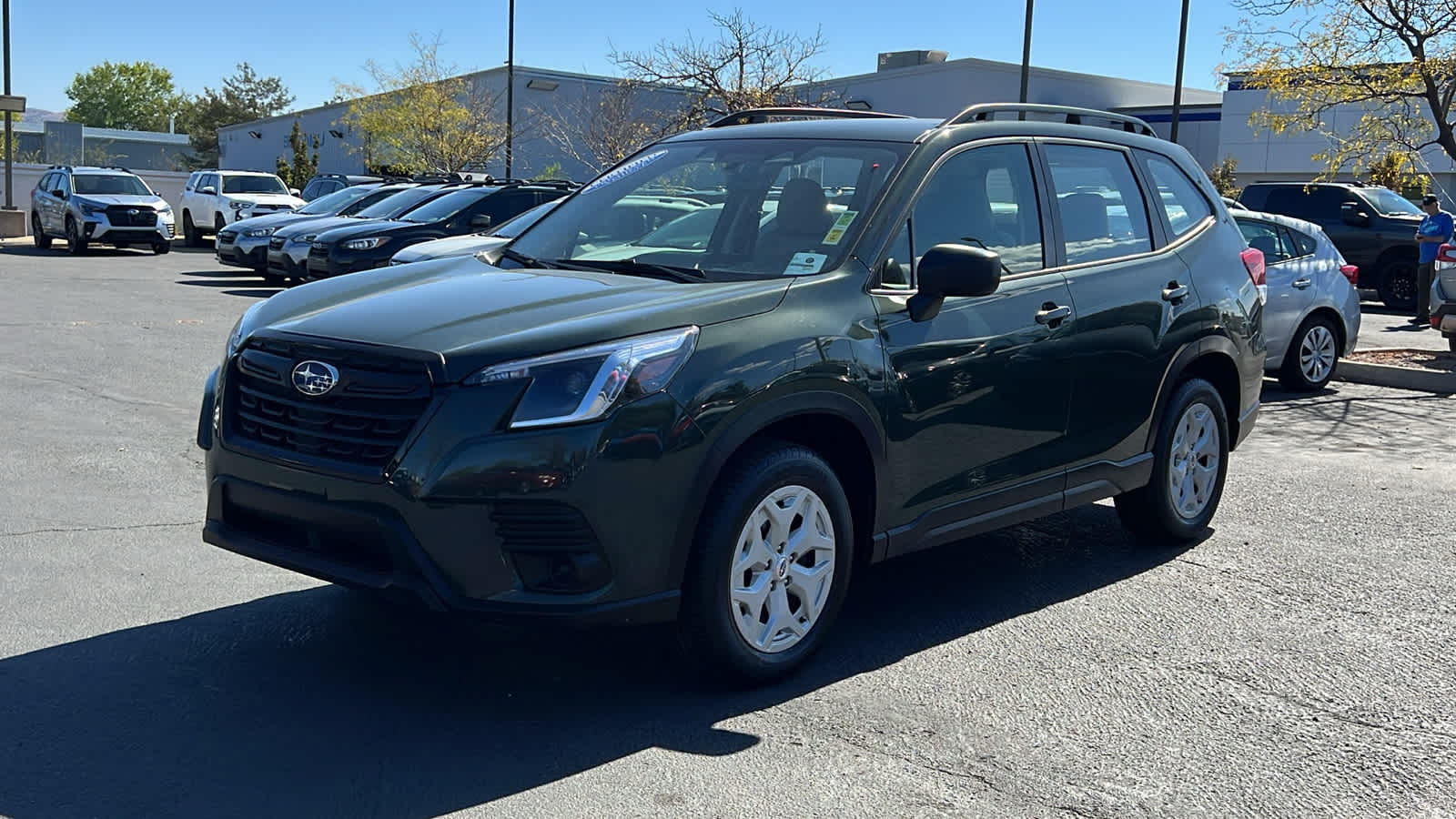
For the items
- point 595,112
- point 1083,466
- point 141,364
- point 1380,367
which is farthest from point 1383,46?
point 595,112

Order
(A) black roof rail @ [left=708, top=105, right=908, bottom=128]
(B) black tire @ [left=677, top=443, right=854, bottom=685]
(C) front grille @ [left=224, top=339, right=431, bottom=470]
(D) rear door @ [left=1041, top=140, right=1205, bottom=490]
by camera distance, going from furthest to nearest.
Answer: (A) black roof rail @ [left=708, top=105, right=908, bottom=128], (D) rear door @ [left=1041, top=140, right=1205, bottom=490], (B) black tire @ [left=677, top=443, right=854, bottom=685], (C) front grille @ [left=224, top=339, right=431, bottom=470]

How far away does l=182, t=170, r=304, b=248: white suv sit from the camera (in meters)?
29.5

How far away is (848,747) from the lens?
13.4 feet

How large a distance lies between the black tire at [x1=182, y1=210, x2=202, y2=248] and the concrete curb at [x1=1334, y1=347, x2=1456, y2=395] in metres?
25.9

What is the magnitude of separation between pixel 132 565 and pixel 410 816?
2.66m

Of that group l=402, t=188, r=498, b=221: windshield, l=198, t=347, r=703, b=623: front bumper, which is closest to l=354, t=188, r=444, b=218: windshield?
l=402, t=188, r=498, b=221: windshield

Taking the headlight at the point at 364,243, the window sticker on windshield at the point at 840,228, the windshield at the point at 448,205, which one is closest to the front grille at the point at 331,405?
the window sticker on windshield at the point at 840,228

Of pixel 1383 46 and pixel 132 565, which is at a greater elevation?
pixel 1383 46

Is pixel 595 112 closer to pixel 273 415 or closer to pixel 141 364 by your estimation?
pixel 141 364

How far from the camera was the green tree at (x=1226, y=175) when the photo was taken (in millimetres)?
40281

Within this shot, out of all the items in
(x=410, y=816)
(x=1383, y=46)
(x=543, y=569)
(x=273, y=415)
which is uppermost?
(x=1383, y=46)

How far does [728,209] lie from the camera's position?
5266mm

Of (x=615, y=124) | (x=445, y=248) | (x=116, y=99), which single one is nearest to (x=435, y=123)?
(x=615, y=124)

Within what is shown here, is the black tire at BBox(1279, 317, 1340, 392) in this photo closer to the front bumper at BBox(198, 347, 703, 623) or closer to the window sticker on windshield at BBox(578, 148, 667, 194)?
the window sticker on windshield at BBox(578, 148, 667, 194)
